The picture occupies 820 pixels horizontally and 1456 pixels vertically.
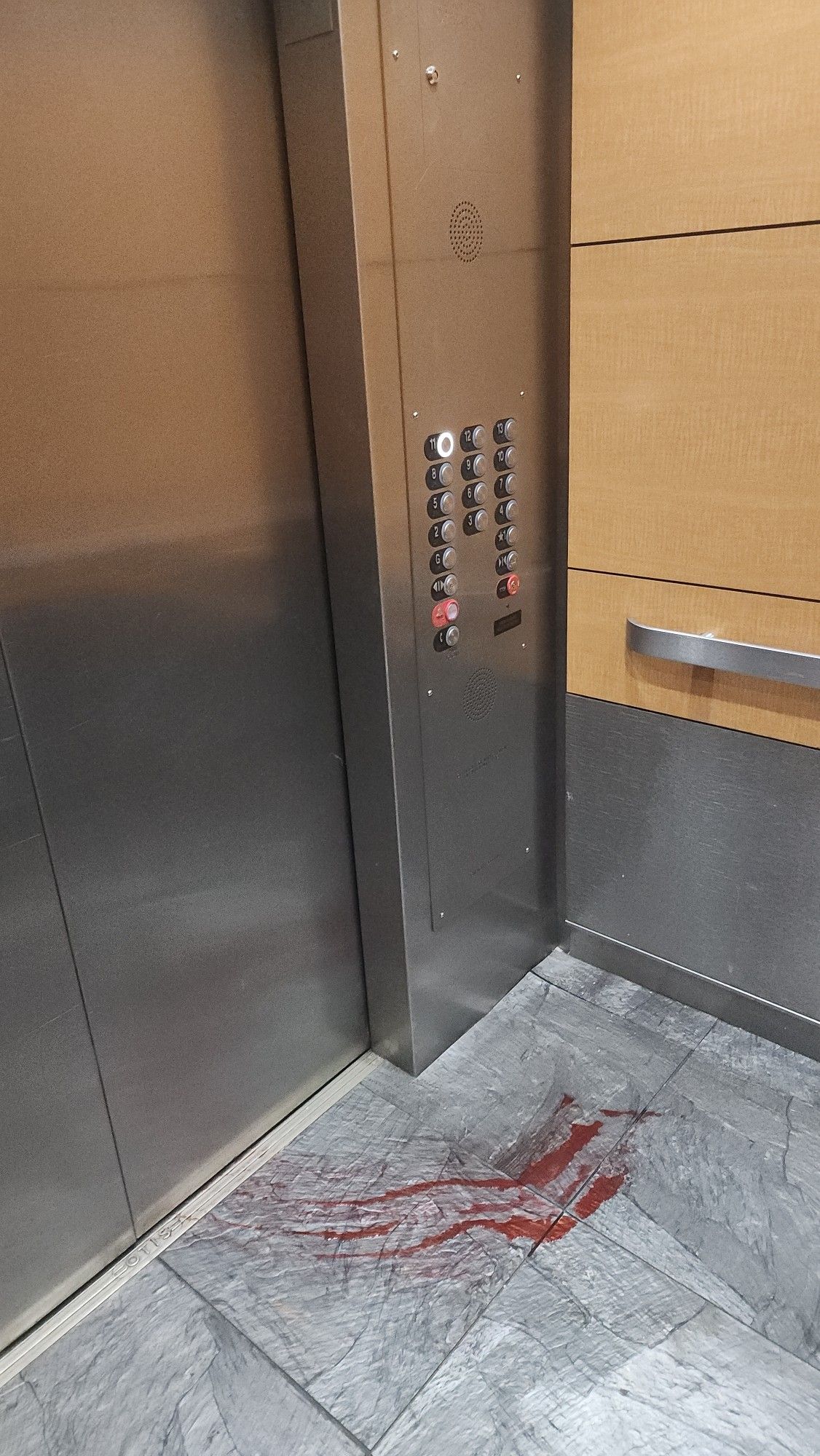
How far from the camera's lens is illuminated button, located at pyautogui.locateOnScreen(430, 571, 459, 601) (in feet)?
5.74

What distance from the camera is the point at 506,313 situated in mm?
1753

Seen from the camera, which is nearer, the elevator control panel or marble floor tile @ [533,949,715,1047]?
the elevator control panel

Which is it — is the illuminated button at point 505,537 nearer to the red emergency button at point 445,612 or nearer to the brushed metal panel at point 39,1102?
the red emergency button at point 445,612

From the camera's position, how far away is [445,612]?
5.83 ft

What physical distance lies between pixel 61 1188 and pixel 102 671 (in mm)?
874

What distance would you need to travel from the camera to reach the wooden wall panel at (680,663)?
176cm

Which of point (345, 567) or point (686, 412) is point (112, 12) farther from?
point (686, 412)

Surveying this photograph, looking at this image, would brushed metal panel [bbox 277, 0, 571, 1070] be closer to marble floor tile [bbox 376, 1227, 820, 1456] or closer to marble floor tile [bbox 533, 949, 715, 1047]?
marble floor tile [bbox 533, 949, 715, 1047]

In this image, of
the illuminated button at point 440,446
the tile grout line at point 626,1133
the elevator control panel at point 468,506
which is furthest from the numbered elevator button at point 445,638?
the tile grout line at point 626,1133

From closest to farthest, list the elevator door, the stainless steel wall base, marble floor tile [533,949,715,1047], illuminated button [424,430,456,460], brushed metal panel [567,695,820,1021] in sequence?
the elevator door < illuminated button [424,430,456,460] < brushed metal panel [567,695,820,1021] < the stainless steel wall base < marble floor tile [533,949,715,1047]

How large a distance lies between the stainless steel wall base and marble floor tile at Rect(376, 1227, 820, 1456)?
25.7 inches

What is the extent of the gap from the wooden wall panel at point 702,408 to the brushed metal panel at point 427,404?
10cm

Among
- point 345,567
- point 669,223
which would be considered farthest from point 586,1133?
point 669,223

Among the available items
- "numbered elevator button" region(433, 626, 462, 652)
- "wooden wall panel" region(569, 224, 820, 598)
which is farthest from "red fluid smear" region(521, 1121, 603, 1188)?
"wooden wall panel" region(569, 224, 820, 598)
